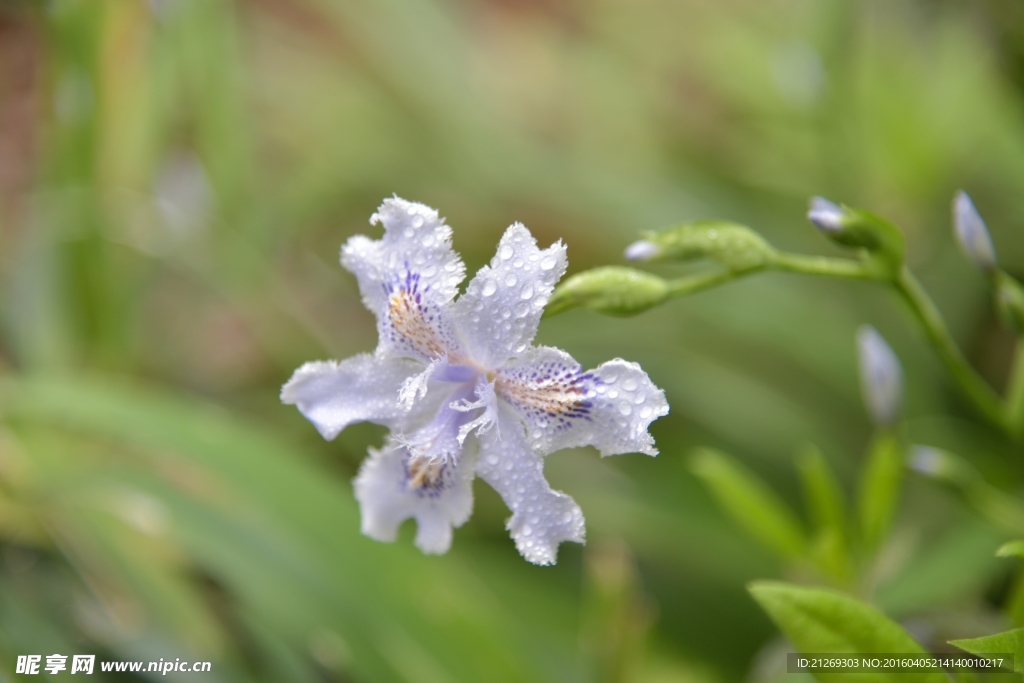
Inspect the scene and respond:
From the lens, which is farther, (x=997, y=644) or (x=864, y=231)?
(x=864, y=231)

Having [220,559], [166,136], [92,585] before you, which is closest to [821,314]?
[220,559]

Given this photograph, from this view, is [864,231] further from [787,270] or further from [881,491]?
[881,491]

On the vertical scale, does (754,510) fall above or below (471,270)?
below

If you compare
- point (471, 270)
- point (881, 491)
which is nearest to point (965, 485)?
point (881, 491)

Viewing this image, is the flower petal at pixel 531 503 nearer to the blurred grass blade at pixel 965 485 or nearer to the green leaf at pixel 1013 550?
the green leaf at pixel 1013 550

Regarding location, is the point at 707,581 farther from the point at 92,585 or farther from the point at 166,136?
the point at 166,136

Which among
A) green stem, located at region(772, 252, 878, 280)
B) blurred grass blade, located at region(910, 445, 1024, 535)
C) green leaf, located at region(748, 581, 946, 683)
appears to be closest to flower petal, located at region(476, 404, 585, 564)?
green leaf, located at region(748, 581, 946, 683)

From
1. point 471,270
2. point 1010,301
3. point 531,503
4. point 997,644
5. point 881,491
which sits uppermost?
point 471,270

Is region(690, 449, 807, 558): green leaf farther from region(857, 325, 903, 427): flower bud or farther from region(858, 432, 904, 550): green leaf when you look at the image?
region(857, 325, 903, 427): flower bud
